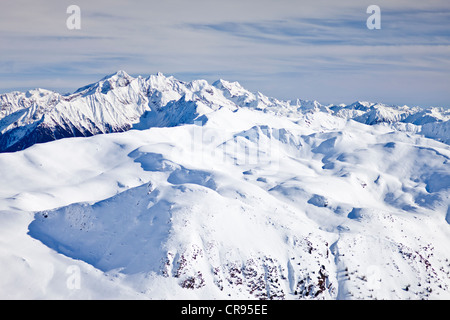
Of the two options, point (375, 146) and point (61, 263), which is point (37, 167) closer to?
point (61, 263)

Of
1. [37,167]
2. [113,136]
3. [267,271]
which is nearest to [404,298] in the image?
[267,271]

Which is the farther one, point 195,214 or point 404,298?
point 195,214

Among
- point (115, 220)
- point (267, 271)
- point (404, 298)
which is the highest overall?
point (115, 220)

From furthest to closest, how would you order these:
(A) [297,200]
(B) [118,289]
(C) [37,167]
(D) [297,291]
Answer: (C) [37,167] < (A) [297,200] < (D) [297,291] < (B) [118,289]

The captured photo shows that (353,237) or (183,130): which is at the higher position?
(183,130)

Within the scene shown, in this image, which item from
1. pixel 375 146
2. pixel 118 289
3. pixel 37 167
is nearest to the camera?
pixel 118 289

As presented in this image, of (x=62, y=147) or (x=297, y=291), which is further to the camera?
(x=62, y=147)

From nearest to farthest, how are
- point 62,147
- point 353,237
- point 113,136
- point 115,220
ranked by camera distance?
point 115,220
point 353,237
point 62,147
point 113,136

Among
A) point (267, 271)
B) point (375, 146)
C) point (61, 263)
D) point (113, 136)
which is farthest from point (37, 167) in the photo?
point (375, 146)

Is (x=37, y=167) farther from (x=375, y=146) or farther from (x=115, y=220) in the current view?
(x=375, y=146)
